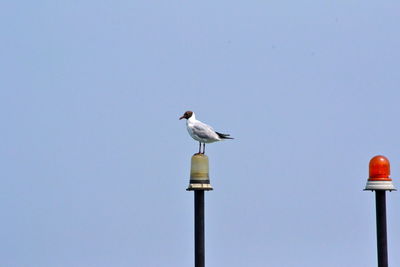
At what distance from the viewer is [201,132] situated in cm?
2109

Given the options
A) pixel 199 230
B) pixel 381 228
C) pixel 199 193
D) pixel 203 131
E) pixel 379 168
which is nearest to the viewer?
pixel 199 230

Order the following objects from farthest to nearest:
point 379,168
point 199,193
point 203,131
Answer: point 203,131
point 379,168
point 199,193

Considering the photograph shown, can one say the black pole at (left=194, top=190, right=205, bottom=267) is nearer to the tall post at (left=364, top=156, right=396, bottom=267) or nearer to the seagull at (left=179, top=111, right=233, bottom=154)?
the seagull at (left=179, top=111, right=233, bottom=154)

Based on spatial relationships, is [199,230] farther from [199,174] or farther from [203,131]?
[203,131]

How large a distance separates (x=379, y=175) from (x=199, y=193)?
3958 mm

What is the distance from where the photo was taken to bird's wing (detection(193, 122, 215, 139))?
828 inches

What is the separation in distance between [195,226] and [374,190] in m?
4.02

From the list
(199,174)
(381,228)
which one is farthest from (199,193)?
(381,228)

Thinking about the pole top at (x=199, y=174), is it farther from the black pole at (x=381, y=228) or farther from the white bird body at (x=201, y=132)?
the black pole at (x=381, y=228)

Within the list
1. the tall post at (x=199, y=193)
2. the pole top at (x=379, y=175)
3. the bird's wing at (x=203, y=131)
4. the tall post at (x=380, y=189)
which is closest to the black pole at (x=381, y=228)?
the tall post at (x=380, y=189)

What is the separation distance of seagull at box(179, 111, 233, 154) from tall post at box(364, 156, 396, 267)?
145 inches

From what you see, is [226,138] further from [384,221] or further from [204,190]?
[384,221]

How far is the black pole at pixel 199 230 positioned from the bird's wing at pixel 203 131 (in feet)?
6.96

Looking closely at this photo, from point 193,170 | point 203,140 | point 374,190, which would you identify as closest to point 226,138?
point 203,140
